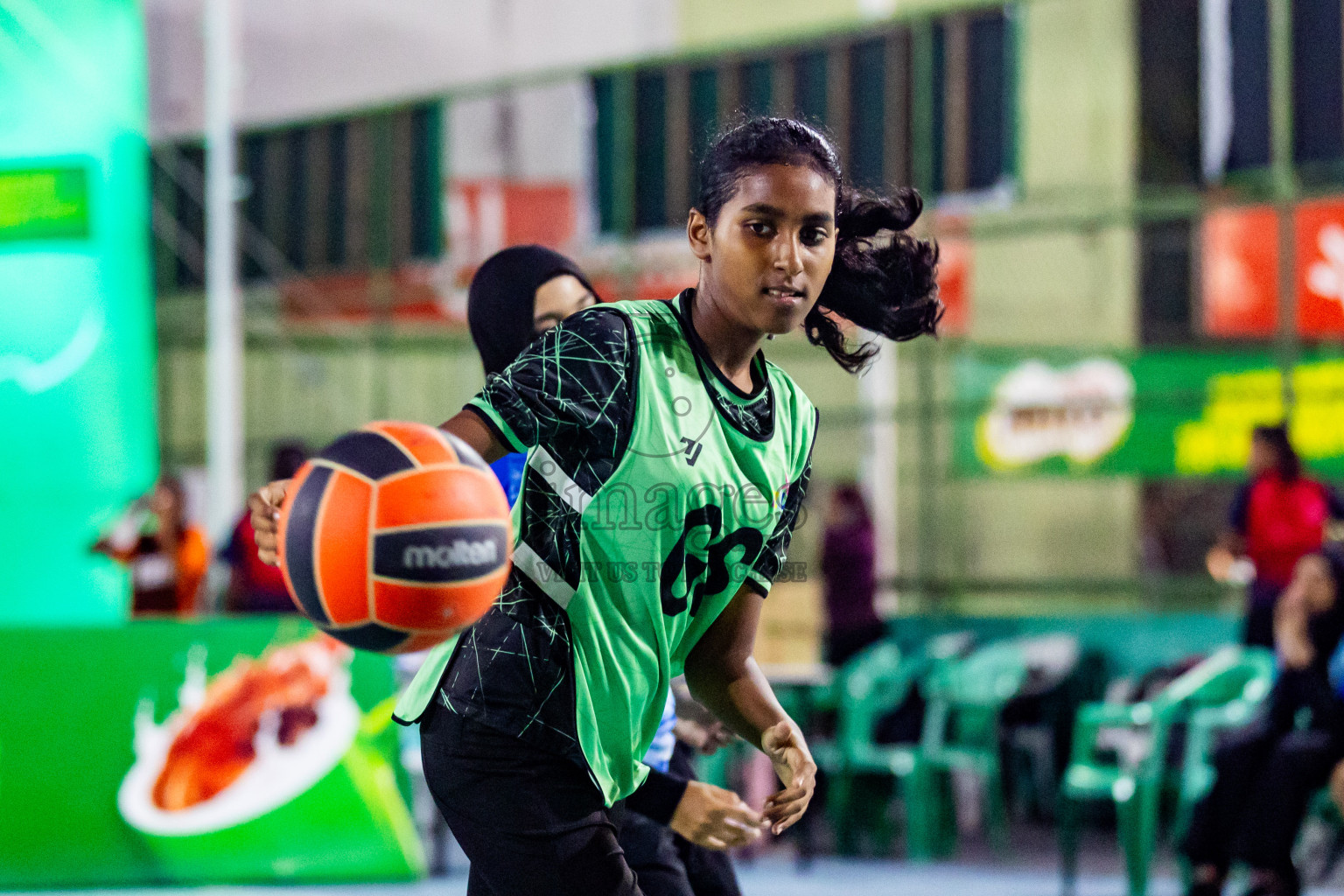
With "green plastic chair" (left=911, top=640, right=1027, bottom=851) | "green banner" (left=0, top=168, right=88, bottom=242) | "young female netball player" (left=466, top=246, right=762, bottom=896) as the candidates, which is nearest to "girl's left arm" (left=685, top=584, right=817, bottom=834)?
"young female netball player" (left=466, top=246, right=762, bottom=896)

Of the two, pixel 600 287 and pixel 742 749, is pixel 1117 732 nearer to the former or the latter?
pixel 742 749

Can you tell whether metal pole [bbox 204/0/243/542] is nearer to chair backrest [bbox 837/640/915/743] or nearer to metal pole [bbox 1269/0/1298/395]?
chair backrest [bbox 837/640/915/743]

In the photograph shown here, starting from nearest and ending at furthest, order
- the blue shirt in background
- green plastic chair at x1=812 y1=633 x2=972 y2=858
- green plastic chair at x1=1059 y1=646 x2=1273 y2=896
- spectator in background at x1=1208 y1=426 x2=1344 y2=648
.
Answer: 1. the blue shirt in background
2. green plastic chair at x1=1059 y1=646 x2=1273 y2=896
3. spectator in background at x1=1208 y1=426 x2=1344 y2=648
4. green plastic chair at x1=812 y1=633 x2=972 y2=858

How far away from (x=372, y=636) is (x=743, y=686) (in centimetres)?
82

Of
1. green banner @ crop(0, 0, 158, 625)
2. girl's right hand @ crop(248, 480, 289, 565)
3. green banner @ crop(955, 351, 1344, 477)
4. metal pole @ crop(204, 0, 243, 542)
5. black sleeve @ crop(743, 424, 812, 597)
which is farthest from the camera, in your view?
metal pole @ crop(204, 0, 243, 542)

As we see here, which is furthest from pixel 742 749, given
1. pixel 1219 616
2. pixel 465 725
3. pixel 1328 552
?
pixel 465 725

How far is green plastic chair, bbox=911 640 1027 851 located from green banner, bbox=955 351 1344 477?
146 centimetres

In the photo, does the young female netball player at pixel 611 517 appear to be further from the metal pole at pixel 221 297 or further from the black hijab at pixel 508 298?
the metal pole at pixel 221 297

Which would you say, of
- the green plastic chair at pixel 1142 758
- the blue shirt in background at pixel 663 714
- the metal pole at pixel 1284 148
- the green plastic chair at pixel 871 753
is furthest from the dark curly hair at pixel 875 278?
the metal pole at pixel 1284 148

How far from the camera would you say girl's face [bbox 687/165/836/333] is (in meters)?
2.42

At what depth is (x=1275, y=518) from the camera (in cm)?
780

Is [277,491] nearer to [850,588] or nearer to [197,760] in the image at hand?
[197,760]

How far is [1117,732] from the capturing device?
7.79m

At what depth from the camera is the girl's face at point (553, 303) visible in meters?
3.36
